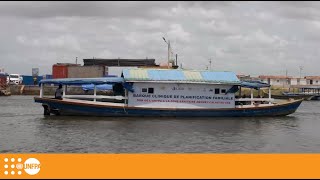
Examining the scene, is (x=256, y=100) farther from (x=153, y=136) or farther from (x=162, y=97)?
(x=153, y=136)

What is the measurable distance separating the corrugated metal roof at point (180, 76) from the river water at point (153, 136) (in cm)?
277

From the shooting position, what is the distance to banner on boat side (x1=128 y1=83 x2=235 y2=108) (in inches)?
1180

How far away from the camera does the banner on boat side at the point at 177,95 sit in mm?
29969

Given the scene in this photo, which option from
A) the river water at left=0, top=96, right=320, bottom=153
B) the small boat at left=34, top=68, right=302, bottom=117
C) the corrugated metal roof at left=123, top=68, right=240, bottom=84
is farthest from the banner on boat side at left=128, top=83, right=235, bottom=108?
the river water at left=0, top=96, right=320, bottom=153

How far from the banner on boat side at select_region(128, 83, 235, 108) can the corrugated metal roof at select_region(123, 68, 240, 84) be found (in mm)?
502

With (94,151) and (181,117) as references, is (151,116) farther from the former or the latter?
(94,151)

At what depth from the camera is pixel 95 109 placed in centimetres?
2942

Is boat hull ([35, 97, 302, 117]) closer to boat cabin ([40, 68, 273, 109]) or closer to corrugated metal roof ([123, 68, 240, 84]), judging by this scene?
boat cabin ([40, 68, 273, 109])

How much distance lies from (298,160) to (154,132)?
1292cm

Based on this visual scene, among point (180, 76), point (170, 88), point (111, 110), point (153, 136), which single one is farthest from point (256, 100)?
point (153, 136)

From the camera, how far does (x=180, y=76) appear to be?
30.6 meters

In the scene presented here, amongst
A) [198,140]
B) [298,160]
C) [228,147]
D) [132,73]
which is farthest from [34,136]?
[298,160]

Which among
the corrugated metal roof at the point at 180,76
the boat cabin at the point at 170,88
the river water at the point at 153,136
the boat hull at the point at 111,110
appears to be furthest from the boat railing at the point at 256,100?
the river water at the point at 153,136

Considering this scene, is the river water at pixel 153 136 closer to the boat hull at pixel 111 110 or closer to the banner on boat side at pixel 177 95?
the boat hull at pixel 111 110
